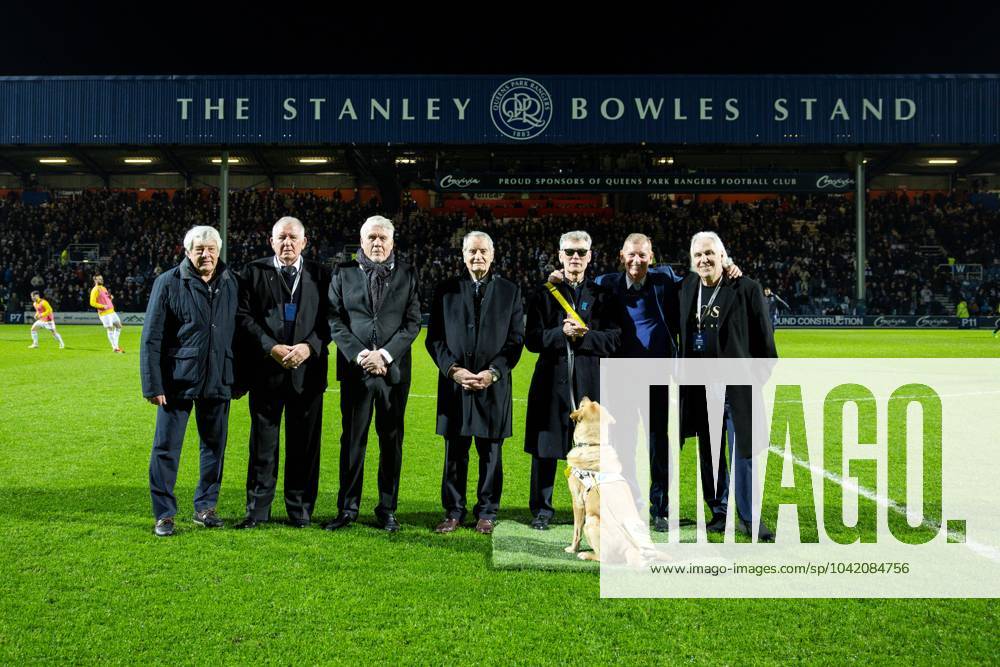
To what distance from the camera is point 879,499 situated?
18.7 feet

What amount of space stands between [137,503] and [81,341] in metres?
18.7

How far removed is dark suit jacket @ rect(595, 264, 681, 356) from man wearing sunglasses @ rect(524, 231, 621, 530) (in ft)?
0.26

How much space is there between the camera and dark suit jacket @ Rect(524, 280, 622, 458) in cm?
495

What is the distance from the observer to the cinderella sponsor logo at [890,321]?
3092 centimetres

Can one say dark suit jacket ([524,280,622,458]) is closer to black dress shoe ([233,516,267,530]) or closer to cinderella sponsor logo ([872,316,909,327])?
black dress shoe ([233,516,267,530])

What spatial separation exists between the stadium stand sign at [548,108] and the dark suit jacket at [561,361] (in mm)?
28140

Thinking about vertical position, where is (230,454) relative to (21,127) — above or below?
below

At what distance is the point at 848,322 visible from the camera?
102 ft

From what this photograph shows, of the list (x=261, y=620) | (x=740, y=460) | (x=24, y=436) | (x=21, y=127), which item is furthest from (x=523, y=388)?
(x=21, y=127)

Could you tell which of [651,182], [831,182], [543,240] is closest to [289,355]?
[651,182]

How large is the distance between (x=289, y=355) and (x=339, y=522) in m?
1.08

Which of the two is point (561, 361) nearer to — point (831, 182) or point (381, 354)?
point (381, 354)

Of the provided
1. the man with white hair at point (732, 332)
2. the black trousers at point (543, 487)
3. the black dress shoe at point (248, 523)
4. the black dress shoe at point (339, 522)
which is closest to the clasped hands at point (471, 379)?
the black trousers at point (543, 487)

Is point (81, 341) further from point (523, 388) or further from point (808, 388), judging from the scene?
point (808, 388)
